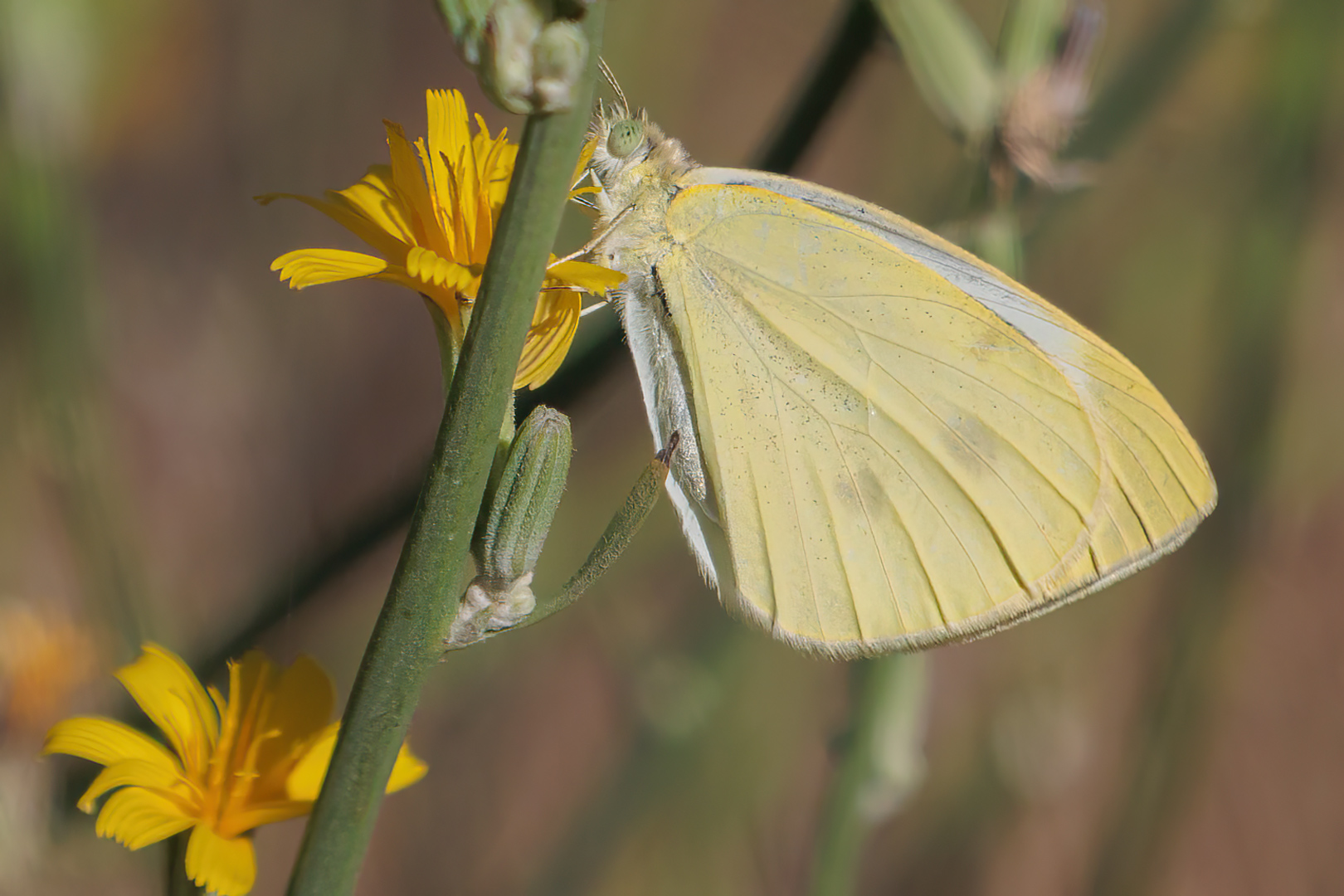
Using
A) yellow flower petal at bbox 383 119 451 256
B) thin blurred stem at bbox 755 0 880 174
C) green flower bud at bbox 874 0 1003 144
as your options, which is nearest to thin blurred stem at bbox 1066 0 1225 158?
green flower bud at bbox 874 0 1003 144

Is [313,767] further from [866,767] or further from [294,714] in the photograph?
[866,767]

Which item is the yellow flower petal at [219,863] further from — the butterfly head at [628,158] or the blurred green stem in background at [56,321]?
the butterfly head at [628,158]

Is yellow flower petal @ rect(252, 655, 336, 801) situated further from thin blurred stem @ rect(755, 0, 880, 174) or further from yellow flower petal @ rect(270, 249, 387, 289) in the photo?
thin blurred stem @ rect(755, 0, 880, 174)

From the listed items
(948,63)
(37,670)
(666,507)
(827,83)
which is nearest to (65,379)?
(37,670)

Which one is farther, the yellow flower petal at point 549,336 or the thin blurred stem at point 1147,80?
the thin blurred stem at point 1147,80

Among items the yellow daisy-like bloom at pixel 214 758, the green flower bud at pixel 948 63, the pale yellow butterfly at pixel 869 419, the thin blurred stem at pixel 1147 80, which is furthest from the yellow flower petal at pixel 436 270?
the thin blurred stem at pixel 1147 80

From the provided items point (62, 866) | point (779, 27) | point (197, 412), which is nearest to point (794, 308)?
point (62, 866)
